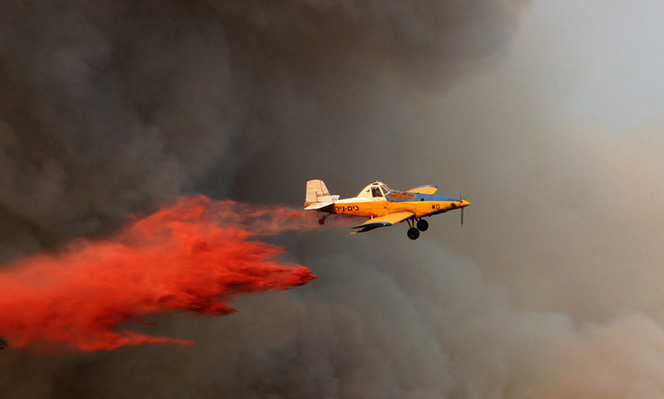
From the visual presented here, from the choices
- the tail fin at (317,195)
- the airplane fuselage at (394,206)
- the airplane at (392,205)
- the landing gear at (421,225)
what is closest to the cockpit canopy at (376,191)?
the airplane at (392,205)

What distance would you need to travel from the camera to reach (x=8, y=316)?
4444cm

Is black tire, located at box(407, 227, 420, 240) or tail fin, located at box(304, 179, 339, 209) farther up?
tail fin, located at box(304, 179, 339, 209)

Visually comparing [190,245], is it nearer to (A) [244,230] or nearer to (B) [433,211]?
(A) [244,230]

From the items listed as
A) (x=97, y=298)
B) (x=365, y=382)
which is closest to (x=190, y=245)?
(x=97, y=298)

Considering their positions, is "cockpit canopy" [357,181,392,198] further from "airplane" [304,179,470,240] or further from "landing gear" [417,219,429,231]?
"landing gear" [417,219,429,231]

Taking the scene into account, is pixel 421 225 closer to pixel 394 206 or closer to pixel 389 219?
pixel 394 206

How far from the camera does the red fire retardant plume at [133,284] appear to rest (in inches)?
1726

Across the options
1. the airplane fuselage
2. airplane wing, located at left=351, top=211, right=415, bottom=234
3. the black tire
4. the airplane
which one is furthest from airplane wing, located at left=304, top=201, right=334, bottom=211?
the black tire

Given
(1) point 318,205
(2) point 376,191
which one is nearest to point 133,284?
(1) point 318,205

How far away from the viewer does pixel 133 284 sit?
1777 inches

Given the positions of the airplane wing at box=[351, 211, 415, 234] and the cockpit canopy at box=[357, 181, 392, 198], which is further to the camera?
the cockpit canopy at box=[357, 181, 392, 198]

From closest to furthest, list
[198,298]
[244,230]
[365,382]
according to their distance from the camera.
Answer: [198,298] < [244,230] < [365,382]

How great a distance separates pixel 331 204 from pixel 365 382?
97263mm

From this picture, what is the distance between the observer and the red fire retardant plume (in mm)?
43844
